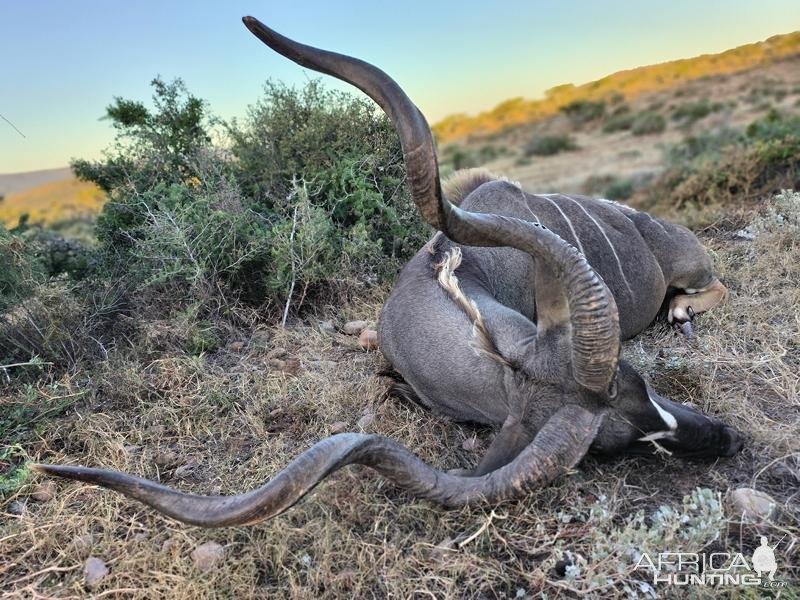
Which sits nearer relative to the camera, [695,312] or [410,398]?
[410,398]

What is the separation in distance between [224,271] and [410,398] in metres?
2.30

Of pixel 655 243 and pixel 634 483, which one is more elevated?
pixel 655 243

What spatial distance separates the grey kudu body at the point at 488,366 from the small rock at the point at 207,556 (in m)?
0.59

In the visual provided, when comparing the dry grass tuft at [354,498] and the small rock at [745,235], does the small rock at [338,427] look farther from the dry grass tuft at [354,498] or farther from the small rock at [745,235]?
the small rock at [745,235]

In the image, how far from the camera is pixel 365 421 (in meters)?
4.20

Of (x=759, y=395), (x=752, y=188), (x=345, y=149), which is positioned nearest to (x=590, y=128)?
(x=752, y=188)

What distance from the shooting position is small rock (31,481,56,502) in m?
3.65

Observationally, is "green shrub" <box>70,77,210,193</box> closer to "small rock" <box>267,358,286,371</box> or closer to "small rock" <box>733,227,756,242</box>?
"small rock" <box>267,358,286,371</box>

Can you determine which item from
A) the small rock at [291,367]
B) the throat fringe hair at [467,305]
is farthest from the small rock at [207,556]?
the small rock at [291,367]

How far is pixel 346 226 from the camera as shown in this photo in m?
6.59

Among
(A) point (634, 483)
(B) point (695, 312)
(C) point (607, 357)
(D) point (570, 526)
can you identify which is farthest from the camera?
(B) point (695, 312)

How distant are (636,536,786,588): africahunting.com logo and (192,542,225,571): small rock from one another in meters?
1.88

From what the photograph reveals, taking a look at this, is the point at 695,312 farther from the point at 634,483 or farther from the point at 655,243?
the point at 634,483

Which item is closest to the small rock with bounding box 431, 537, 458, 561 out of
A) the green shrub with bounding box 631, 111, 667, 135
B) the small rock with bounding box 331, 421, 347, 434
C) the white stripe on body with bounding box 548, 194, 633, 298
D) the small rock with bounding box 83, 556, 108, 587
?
the small rock with bounding box 331, 421, 347, 434
